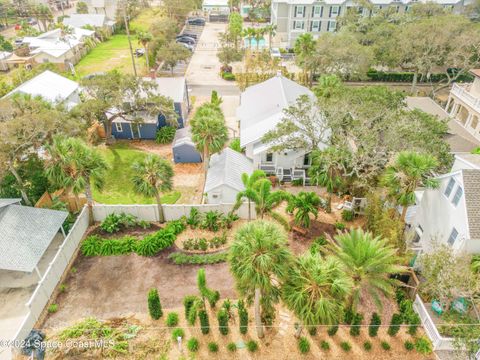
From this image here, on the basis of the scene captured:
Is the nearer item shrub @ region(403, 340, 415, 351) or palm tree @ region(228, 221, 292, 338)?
palm tree @ region(228, 221, 292, 338)

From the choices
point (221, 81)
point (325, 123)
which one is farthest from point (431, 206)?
point (221, 81)

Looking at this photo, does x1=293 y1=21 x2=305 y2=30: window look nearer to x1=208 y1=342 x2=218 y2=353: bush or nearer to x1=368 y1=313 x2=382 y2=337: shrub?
x1=368 y1=313 x2=382 y2=337: shrub

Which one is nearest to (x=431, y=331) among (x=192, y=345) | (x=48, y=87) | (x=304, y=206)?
(x=304, y=206)

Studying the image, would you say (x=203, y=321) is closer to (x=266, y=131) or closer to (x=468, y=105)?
(x=266, y=131)

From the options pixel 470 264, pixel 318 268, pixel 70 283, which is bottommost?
pixel 70 283

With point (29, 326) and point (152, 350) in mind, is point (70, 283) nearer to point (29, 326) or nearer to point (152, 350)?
point (29, 326)

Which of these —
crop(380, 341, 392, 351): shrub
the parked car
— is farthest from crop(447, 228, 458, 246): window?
the parked car
